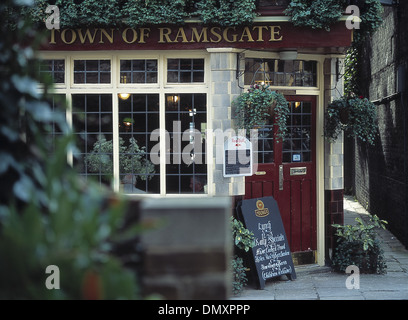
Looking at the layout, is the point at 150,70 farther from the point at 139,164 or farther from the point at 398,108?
the point at 398,108

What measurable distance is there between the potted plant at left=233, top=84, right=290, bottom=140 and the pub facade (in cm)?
20

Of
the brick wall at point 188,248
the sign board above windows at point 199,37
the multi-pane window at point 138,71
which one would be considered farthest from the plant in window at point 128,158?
the brick wall at point 188,248

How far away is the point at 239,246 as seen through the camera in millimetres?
7055

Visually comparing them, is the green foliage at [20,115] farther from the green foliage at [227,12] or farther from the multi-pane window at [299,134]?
the multi-pane window at [299,134]

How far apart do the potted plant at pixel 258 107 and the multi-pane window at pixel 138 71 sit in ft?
3.93

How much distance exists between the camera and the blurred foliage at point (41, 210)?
1.33 m

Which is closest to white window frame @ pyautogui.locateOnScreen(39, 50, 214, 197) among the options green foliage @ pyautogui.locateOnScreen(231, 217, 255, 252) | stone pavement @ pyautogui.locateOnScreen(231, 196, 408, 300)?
green foliage @ pyautogui.locateOnScreen(231, 217, 255, 252)

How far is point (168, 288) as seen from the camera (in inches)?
70.4

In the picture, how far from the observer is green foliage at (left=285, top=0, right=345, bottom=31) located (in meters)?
7.02

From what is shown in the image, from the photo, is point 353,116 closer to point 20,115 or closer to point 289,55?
point 289,55

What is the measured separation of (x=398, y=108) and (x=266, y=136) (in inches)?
138

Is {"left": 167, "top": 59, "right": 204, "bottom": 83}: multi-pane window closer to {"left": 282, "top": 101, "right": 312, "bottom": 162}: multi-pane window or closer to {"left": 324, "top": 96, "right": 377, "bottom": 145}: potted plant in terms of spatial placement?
{"left": 282, "top": 101, "right": 312, "bottom": 162}: multi-pane window

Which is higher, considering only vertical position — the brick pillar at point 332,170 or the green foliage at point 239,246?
the brick pillar at point 332,170
